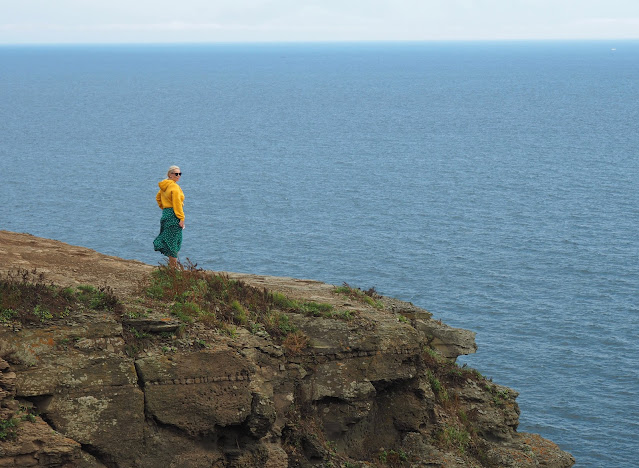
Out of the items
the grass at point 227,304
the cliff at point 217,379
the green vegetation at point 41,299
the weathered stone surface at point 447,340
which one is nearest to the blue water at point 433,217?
the weathered stone surface at point 447,340

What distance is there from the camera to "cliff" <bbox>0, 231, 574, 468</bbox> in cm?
1784

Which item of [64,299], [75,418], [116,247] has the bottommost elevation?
[116,247]

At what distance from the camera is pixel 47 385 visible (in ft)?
57.8

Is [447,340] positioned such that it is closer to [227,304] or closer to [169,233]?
[227,304]

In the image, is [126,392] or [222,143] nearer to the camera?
[126,392]

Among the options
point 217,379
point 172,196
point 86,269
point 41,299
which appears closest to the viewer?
point 41,299

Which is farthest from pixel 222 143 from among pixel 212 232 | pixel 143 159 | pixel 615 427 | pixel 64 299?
pixel 64 299

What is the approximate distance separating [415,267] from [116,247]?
2892cm

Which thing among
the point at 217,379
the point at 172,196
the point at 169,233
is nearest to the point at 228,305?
the point at 217,379

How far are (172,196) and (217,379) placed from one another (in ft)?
18.6

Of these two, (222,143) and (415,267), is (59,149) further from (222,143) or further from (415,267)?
(415,267)

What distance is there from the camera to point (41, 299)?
19.0m

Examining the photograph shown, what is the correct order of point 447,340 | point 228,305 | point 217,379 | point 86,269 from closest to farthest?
point 217,379, point 228,305, point 86,269, point 447,340

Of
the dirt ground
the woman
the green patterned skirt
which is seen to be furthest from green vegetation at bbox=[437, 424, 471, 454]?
the green patterned skirt
